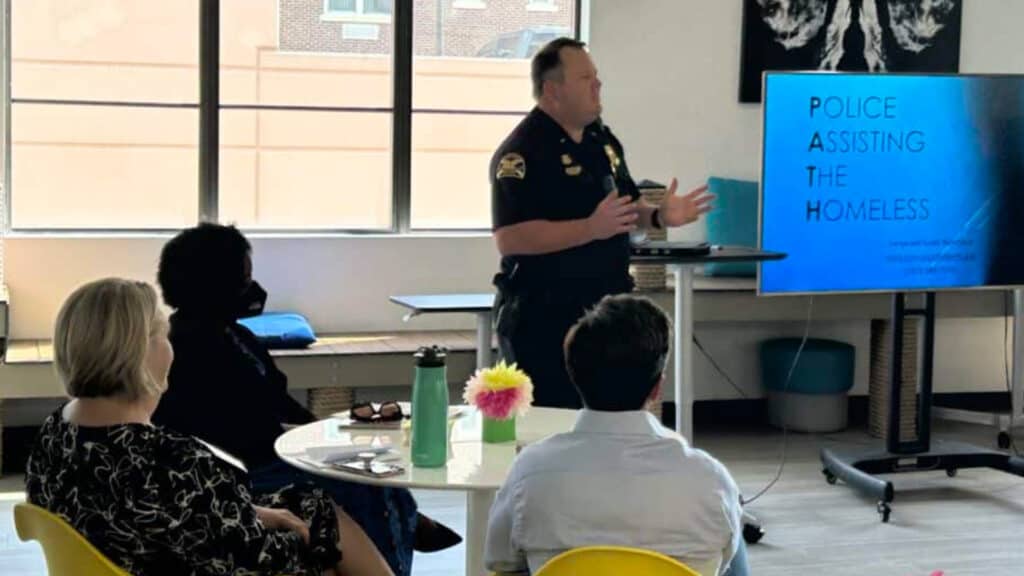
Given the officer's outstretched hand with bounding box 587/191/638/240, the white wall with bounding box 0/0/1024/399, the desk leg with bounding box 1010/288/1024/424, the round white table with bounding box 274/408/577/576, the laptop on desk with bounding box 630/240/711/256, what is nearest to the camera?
the round white table with bounding box 274/408/577/576

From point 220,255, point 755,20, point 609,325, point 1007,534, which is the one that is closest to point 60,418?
point 220,255

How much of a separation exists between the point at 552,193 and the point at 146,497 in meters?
1.86

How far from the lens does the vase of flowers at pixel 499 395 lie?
9.52 feet

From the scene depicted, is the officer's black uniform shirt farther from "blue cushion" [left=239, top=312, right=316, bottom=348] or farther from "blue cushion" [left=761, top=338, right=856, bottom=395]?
"blue cushion" [left=761, top=338, right=856, bottom=395]

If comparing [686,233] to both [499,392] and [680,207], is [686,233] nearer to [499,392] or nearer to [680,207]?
[680,207]

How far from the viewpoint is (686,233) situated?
21.2 feet

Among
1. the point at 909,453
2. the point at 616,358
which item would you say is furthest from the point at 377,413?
the point at 909,453

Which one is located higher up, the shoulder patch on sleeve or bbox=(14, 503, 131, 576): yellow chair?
the shoulder patch on sleeve

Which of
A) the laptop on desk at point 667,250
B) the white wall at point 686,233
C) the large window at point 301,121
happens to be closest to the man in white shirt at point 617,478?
the laptop on desk at point 667,250

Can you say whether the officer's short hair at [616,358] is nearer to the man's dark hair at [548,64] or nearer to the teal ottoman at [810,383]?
the man's dark hair at [548,64]

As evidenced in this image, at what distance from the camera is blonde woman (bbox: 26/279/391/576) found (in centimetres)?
229

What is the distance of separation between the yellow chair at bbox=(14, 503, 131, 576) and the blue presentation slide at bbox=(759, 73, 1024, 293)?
321 cm

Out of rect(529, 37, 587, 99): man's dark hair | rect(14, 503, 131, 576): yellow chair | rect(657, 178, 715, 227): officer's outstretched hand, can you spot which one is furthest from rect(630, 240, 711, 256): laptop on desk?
rect(14, 503, 131, 576): yellow chair

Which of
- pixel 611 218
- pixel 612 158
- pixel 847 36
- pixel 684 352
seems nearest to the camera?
pixel 611 218
